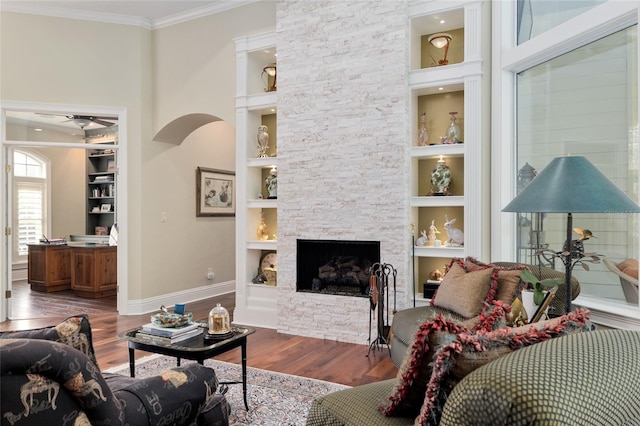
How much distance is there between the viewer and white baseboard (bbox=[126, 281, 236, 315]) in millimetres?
5562

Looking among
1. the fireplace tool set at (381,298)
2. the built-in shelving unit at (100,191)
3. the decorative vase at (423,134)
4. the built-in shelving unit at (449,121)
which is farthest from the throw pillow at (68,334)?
the built-in shelving unit at (100,191)

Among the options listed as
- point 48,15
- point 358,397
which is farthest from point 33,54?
point 358,397

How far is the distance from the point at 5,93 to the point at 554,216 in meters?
5.91

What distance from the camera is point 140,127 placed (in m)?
5.60

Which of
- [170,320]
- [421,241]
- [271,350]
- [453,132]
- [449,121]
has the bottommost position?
[271,350]

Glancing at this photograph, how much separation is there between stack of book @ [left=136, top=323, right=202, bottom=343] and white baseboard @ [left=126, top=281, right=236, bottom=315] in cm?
310

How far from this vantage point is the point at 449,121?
4398 millimetres

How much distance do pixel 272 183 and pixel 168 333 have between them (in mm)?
2761

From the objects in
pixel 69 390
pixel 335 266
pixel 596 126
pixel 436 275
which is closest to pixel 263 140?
pixel 335 266

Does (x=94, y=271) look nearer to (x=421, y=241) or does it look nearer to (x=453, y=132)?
(x=421, y=241)

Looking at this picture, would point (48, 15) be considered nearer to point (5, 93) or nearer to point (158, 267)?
point (5, 93)

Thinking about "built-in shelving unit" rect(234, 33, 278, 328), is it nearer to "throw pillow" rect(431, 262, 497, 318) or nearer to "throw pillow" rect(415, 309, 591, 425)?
"throw pillow" rect(431, 262, 497, 318)

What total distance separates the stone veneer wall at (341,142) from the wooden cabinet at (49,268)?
461 centimetres

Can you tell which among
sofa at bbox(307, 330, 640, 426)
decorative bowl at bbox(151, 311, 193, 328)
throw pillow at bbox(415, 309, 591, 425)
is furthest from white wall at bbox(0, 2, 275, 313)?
sofa at bbox(307, 330, 640, 426)
